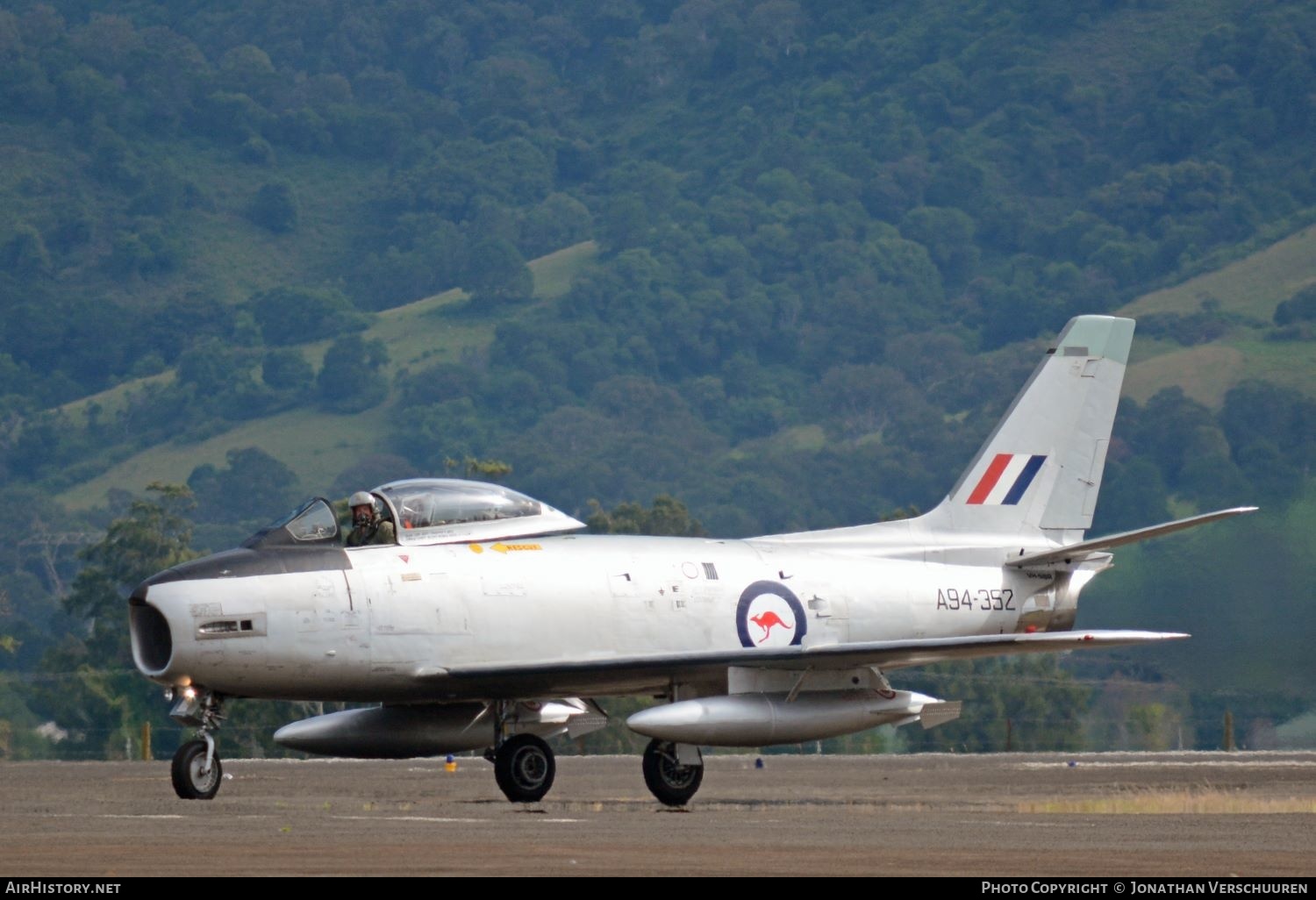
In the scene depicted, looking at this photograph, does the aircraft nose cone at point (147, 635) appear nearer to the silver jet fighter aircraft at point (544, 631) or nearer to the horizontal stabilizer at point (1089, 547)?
the silver jet fighter aircraft at point (544, 631)

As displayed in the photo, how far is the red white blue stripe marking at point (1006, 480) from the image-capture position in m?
25.4

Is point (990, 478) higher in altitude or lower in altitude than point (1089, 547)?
higher

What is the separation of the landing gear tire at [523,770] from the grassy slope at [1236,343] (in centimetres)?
13874

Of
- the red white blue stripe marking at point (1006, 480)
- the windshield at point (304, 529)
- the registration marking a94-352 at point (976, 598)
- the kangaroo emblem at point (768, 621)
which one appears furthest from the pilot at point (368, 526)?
the red white blue stripe marking at point (1006, 480)

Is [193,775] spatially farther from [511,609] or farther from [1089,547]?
[1089,547]

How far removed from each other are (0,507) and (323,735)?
531 ft

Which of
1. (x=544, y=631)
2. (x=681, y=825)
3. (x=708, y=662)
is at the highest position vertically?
(x=544, y=631)

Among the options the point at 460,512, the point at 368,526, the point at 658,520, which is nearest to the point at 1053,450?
the point at 460,512

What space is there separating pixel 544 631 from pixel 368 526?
2004mm

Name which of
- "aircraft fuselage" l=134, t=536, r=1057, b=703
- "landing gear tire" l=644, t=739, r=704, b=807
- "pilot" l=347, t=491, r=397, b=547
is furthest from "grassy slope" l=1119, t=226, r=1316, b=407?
"pilot" l=347, t=491, r=397, b=547

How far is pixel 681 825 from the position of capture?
18.1 metres

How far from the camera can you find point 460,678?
21.1 m
